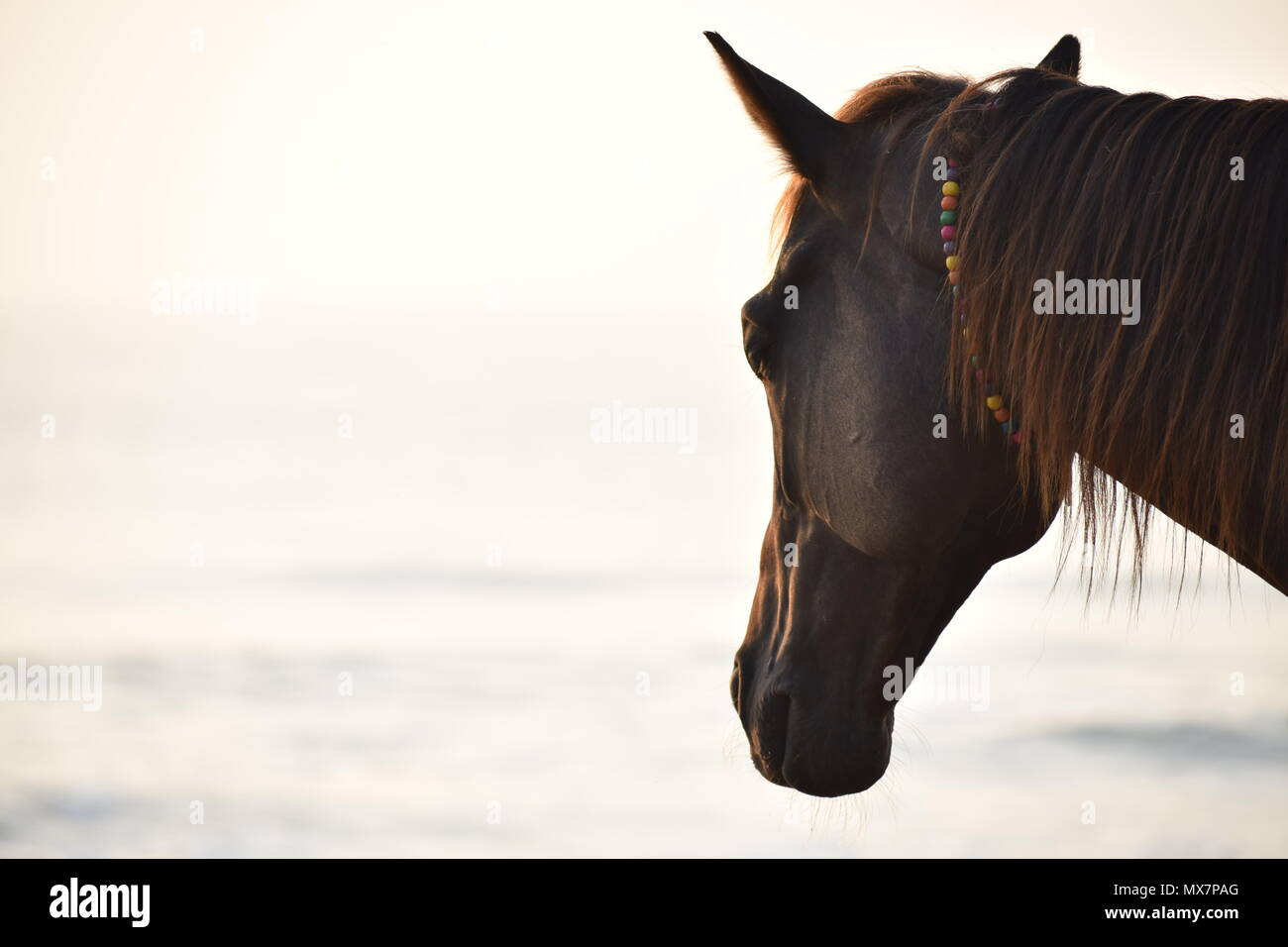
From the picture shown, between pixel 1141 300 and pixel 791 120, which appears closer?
pixel 1141 300

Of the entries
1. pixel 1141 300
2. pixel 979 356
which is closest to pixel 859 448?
pixel 979 356

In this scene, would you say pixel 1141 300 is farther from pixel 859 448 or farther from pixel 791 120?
pixel 791 120

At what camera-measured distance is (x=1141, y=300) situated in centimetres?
176

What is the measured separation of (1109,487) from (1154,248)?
1.07ft

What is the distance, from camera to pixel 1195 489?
5.77 ft

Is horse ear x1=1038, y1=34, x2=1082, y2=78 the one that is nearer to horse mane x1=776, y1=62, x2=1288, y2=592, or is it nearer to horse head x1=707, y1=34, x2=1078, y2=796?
horse head x1=707, y1=34, x2=1078, y2=796

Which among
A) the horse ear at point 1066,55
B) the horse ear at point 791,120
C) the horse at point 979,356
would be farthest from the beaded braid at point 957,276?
the horse ear at point 1066,55

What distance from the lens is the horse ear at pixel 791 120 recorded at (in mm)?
2027

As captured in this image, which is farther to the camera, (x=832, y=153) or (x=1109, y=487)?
(x=832, y=153)

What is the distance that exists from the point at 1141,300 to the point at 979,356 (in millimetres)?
221

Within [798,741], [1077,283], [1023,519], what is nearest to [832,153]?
[1077,283]

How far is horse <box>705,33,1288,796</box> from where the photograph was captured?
172cm

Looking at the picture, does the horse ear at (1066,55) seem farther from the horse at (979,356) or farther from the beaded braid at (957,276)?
the beaded braid at (957,276)

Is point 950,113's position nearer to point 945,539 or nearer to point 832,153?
point 832,153
